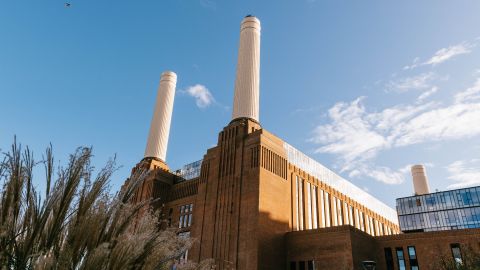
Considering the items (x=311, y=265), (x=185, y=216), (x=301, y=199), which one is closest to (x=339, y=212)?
(x=301, y=199)

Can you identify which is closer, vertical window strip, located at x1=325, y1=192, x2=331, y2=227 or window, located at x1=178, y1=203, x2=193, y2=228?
window, located at x1=178, y1=203, x2=193, y2=228

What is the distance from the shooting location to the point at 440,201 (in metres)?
83.9

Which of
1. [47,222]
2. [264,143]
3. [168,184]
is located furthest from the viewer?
[168,184]

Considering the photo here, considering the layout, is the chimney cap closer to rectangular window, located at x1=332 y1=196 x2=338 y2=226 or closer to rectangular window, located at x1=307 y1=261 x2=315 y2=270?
rectangular window, located at x1=332 y1=196 x2=338 y2=226

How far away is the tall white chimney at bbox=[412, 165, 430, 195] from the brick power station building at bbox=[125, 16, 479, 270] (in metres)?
37.3

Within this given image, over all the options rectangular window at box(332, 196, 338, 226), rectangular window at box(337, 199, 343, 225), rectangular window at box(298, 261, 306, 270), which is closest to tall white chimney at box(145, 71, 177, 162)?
rectangular window at box(332, 196, 338, 226)

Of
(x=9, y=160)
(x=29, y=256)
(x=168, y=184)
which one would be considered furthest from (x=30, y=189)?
(x=168, y=184)

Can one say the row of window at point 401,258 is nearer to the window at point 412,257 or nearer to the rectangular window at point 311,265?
the window at point 412,257

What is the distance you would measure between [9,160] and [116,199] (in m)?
2.86

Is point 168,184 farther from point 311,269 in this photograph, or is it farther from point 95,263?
point 95,263

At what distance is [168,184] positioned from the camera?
2680 inches

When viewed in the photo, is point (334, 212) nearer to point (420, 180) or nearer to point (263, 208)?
point (263, 208)

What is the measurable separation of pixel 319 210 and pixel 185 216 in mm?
21857

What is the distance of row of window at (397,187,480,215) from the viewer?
263 feet
